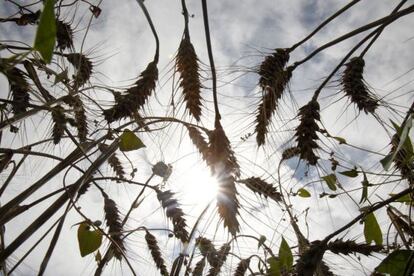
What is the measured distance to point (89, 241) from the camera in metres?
1.39

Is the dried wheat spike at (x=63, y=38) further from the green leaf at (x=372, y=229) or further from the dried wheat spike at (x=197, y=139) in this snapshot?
the green leaf at (x=372, y=229)

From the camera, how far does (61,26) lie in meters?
1.63

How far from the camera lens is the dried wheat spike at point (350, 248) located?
151cm

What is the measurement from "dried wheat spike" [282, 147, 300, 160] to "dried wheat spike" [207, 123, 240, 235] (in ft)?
1.06

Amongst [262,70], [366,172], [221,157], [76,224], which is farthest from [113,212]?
[366,172]

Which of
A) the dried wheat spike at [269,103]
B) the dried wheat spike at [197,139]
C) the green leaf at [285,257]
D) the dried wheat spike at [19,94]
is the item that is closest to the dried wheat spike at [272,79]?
the dried wheat spike at [269,103]

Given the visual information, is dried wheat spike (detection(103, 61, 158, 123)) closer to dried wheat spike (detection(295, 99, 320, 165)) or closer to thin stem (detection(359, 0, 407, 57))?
dried wheat spike (detection(295, 99, 320, 165))

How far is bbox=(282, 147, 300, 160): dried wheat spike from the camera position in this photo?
1552 millimetres

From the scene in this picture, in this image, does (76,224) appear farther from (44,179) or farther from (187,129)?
(187,129)

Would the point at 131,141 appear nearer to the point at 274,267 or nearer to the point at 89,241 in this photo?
the point at 89,241

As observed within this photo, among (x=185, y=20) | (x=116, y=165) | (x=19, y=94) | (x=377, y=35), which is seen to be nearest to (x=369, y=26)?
(x=377, y=35)

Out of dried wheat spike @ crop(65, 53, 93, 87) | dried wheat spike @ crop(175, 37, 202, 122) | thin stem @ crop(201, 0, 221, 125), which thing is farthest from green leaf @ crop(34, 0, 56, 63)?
dried wheat spike @ crop(65, 53, 93, 87)

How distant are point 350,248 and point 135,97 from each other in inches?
42.4

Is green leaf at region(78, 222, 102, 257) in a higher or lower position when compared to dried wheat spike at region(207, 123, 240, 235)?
lower
